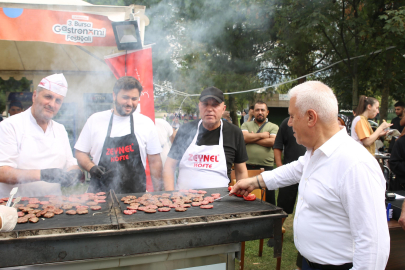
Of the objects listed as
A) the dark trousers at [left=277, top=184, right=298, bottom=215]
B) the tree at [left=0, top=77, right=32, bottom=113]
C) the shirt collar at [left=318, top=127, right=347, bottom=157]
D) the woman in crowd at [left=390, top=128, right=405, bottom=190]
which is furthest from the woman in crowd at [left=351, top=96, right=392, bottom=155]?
the tree at [left=0, top=77, right=32, bottom=113]

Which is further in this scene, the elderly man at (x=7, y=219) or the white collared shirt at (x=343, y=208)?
the elderly man at (x=7, y=219)

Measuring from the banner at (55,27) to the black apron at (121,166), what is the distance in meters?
1.11

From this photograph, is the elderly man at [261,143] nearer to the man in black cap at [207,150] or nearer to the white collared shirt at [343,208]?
the man in black cap at [207,150]

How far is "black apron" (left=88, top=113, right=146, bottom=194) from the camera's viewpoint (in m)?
2.84

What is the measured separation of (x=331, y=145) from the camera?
1471 mm

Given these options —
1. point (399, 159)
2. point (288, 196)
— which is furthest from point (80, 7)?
point (399, 159)

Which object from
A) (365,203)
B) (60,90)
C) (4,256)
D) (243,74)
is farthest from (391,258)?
(243,74)

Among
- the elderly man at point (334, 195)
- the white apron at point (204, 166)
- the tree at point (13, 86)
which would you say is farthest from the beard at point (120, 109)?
the tree at point (13, 86)

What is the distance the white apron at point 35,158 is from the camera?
2627mm

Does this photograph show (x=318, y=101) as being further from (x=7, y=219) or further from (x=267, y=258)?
(x=267, y=258)

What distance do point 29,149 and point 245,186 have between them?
205 cm

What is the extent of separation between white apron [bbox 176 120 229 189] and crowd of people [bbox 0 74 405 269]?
10mm

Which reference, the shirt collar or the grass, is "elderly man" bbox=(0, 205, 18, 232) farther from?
the grass

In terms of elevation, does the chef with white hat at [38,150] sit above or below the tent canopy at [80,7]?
below
